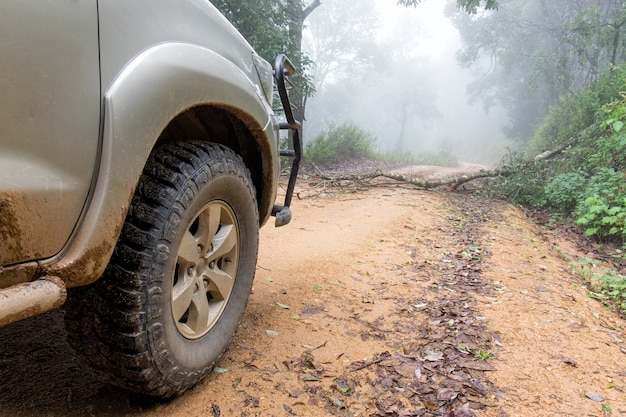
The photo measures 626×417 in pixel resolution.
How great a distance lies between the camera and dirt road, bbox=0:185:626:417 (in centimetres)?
180

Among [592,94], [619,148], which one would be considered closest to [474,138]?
[592,94]

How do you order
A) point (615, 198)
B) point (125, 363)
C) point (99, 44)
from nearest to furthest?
point (99, 44)
point (125, 363)
point (615, 198)

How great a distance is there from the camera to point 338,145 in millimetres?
16094

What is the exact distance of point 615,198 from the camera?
6.52m

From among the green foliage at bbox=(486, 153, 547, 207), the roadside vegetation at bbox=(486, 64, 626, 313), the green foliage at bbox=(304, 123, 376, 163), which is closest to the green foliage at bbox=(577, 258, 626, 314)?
the roadside vegetation at bbox=(486, 64, 626, 313)

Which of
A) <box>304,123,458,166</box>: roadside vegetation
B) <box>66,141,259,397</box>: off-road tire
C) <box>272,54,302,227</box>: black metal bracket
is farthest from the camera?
<box>304,123,458,166</box>: roadside vegetation

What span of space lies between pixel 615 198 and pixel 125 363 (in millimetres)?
7548

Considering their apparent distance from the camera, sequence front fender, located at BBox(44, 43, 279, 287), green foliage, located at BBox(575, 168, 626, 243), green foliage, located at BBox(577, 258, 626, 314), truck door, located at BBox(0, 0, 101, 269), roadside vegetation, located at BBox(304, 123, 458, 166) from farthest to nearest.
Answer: roadside vegetation, located at BBox(304, 123, 458, 166), green foliage, located at BBox(575, 168, 626, 243), green foliage, located at BBox(577, 258, 626, 314), front fender, located at BBox(44, 43, 279, 287), truck door, located at BBox(0, 0, 101, 269)

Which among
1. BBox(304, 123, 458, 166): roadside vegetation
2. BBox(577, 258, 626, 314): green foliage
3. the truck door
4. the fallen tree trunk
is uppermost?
BBox(304, 123, 458, 166): roadside vegetation

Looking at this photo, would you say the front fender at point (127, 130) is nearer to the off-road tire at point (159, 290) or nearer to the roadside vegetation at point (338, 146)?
the off-road tire at point (159, 290)

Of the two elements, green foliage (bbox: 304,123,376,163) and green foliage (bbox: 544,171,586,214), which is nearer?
green foliage (bbox: 544,171,586,214)

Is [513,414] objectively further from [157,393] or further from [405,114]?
[405,114]

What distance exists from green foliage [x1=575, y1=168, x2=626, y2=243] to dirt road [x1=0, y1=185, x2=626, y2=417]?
2106 mm

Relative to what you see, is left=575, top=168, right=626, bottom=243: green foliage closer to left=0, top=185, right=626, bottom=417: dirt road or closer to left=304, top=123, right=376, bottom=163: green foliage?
left=0, top=185, right=626, bottom=417: dirt road
